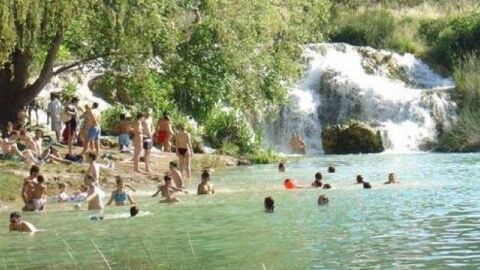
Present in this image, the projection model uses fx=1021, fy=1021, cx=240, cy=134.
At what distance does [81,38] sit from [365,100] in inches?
700

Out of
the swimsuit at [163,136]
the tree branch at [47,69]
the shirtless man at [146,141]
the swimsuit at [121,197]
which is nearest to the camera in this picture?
the swimsuit at [121,197]

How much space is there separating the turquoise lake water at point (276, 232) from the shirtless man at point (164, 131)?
603cm

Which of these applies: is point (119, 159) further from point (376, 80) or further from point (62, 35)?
point (376, 80)

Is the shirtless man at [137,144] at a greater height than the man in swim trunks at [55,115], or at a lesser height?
lesser

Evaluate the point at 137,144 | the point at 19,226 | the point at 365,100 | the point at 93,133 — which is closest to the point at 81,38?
the point at 93,133

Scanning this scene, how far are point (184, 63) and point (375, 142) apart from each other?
12208 mm

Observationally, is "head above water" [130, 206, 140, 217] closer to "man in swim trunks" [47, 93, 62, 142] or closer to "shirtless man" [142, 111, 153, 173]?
"shirtless man" [142, 111, 153, 173]

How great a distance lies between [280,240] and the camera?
15.4 meters

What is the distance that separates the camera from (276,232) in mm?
16422

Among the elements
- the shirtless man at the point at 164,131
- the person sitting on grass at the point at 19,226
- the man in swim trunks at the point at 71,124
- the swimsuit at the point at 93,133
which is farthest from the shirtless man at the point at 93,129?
the person sitting on grass at the point at 19,226

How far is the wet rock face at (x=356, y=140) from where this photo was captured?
4119cm

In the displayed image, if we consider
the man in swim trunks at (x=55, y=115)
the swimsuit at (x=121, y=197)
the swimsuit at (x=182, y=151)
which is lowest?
the swimsuit at (x=121, y=197)

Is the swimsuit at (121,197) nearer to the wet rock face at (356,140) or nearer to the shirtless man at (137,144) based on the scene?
the shirtless man at (137,144)

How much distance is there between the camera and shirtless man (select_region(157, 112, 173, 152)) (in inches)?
1228
